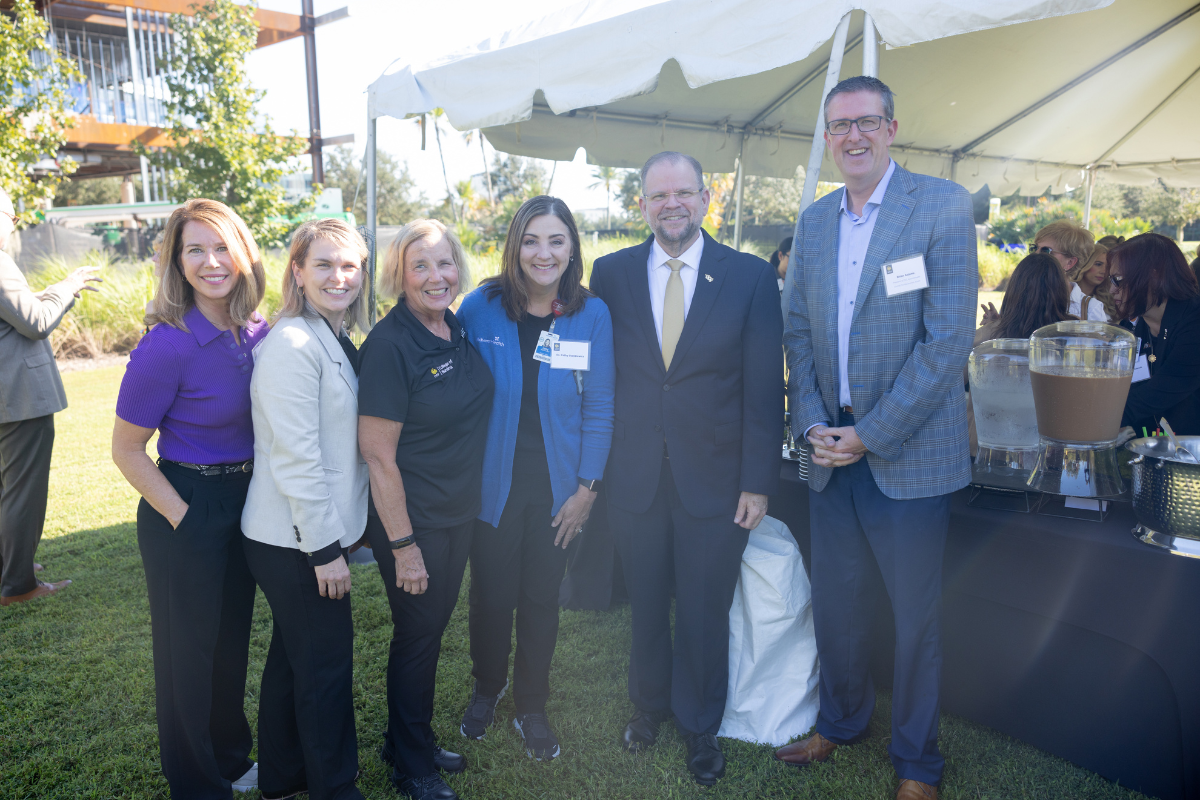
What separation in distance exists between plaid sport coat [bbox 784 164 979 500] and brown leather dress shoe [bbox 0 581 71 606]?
4191 mm

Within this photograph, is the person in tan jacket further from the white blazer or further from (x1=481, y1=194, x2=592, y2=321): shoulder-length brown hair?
(x1=481, y1=194, x2=592, y2=321): shoulder-length brown hair

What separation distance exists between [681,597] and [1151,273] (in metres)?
2.67

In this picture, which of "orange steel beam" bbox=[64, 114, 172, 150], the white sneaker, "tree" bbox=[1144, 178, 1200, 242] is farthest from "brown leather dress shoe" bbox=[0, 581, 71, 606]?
"tree" bbox=[1144, 178, 1200, 242]

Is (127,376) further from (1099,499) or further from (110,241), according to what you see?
(110,241)

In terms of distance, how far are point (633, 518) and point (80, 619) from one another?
3.11 m

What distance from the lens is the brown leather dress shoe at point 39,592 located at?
3.69 metres

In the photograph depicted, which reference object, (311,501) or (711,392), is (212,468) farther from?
(711,392)

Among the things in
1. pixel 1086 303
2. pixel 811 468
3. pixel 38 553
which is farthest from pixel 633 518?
pixel 38 553

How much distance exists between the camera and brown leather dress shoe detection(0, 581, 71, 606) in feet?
12.1

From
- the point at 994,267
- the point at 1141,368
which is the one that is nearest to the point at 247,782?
the point at 1141,368

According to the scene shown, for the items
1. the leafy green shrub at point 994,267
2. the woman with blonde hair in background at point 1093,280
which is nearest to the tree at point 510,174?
the leafy green shrub at point 994,267

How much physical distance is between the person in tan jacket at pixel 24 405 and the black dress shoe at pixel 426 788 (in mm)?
2670

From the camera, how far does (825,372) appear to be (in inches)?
89.4

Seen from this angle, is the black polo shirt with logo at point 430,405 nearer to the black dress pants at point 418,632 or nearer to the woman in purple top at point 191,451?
the black dress pants at point 418,632
